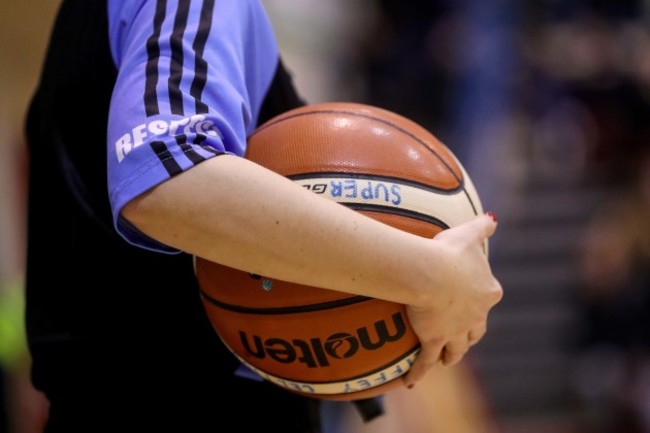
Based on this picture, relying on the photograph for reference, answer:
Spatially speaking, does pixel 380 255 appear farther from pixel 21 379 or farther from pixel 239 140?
pixel 21 379

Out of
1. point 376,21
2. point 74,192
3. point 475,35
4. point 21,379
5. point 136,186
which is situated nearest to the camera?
point 136,186

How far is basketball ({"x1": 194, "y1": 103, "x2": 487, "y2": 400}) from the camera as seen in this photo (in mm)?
1241

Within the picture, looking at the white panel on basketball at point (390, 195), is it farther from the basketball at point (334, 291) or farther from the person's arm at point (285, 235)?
the person's arm at point (285, 235)

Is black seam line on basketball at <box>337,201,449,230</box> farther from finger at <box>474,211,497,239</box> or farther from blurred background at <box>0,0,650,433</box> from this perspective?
blurred background at <box>0,0,650,433</box>

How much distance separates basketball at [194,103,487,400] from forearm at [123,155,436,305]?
0.14 meters

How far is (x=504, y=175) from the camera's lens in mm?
6281

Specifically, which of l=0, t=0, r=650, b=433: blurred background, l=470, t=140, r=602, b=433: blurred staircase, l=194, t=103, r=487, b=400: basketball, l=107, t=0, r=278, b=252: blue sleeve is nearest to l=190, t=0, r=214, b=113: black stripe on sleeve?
l=107, t=0, r=278, b=252: blue sleeve

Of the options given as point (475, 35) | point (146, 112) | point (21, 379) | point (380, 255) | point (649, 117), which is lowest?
point (21, 379)

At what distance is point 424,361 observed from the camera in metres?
1.29

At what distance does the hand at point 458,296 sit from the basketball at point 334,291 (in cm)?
3

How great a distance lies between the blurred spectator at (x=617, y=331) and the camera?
496 cm

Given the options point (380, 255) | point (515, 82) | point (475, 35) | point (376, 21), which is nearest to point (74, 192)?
point (380, 255)

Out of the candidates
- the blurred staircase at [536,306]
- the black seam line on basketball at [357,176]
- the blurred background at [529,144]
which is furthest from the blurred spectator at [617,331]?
the black seam line on basketball at [357,176]

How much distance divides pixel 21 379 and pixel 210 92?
323 centimetres
